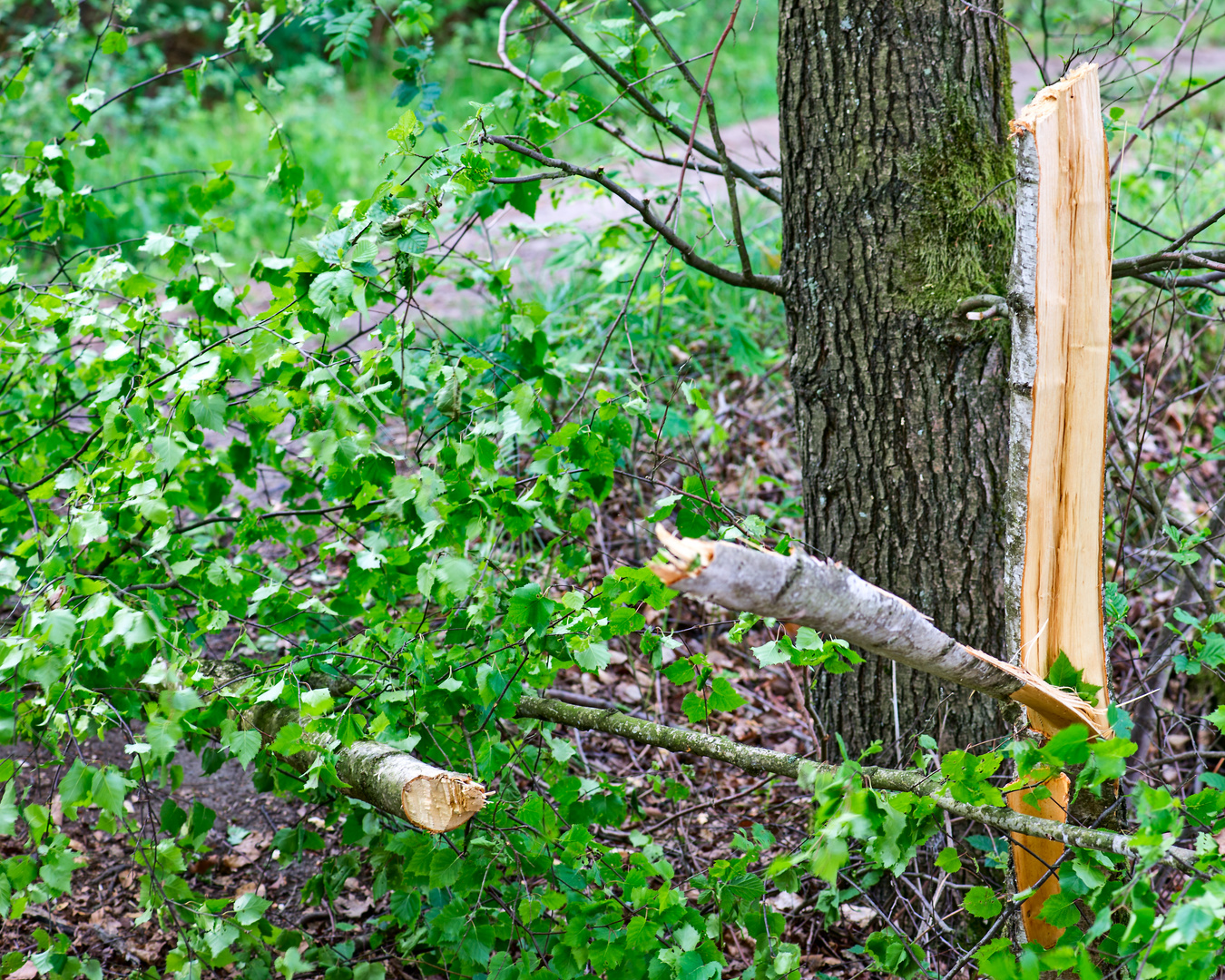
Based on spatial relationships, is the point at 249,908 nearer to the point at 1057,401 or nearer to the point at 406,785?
the point at 406,785

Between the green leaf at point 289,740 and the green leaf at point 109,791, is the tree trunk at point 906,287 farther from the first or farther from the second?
the green leaf at point 109,791

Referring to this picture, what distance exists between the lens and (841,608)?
1.30 meters

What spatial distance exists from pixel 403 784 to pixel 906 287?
1515mm

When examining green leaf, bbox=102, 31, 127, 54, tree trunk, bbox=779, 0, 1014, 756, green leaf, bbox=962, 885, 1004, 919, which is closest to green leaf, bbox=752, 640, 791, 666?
green leaf, bbox=962, 885, 1004, 919

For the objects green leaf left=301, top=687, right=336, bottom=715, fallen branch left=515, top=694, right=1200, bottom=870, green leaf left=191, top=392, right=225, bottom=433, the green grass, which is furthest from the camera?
the green grass

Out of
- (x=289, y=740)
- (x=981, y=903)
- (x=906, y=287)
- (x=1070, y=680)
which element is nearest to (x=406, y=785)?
(x=289, y=740)

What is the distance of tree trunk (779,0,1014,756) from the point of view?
2148 mm

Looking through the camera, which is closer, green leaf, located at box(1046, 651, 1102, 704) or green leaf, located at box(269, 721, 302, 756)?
green leaf, located at box(1046, 651, 1102, 704)

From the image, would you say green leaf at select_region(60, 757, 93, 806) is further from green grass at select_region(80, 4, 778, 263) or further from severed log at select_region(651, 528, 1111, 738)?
green grass at select_region(80, 4, 778, 263)

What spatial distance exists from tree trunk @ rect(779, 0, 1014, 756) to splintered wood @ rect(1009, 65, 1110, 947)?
0.37 meters

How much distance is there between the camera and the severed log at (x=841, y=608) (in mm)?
1176

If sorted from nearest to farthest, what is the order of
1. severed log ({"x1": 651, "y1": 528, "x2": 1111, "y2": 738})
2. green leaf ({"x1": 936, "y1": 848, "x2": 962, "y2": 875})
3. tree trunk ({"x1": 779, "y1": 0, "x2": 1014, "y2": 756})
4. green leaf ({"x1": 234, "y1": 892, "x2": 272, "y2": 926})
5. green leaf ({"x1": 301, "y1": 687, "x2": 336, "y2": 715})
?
severed log ({"x1": 651, "y1": 528, "x2": 1111, "y2": 738}), green leaf ({"x1": 936, "y1": 848, "x2": 962, "y2": 875}), green leaf ({"x1": 301, "y1": 687, "x2": 336, "y2": 715}), green leaf ({"x1": 234, "y1": 892, "x2": 272, "y2": 926}), tree trunk ({"x1": 779, "y1": 0, "x2": 1014, "y2": 756})

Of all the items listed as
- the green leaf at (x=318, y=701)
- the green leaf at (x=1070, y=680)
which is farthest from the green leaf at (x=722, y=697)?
the green leaf at (x=318, y=701)

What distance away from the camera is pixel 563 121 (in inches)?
96.4
